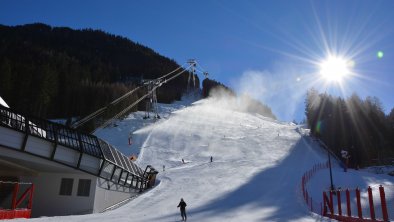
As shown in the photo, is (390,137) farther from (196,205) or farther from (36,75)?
(36,75)

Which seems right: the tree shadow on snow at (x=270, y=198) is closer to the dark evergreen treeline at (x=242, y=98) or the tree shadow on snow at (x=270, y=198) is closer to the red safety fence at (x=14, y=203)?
the red safety fence at (x=14, y=203)

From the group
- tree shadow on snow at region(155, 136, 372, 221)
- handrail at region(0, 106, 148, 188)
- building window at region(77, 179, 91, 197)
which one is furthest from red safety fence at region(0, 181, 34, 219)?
tree shadow on snow at region(155, 136, 372, 221)

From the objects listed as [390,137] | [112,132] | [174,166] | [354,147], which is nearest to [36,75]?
[112,132]

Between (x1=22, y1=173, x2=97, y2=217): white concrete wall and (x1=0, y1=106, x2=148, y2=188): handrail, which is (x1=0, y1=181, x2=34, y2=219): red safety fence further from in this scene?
(x1=22, y1=173, x2=97, y2=217): white concrete wall

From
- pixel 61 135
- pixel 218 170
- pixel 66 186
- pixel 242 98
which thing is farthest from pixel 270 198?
pixel 242 98

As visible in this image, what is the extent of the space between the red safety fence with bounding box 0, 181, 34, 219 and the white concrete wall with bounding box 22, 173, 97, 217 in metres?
7.56

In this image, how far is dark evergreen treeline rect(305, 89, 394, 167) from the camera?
225 feet

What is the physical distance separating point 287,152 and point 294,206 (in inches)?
1359

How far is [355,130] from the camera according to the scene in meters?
71.9

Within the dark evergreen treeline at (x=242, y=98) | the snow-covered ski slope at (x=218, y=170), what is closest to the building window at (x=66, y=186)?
the snow-covered ski slope at (x=218, y=170)

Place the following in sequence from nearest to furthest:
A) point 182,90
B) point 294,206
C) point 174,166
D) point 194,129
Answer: point 294,206, point 174,166, point 194,129, point 182,90

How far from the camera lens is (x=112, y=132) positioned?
248 ft

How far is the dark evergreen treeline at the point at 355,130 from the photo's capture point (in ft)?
225

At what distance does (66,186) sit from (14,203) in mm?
11549
